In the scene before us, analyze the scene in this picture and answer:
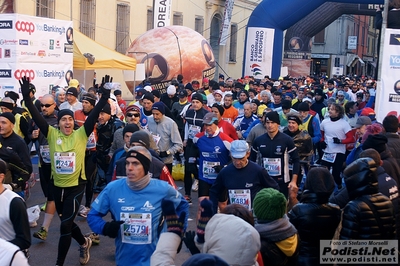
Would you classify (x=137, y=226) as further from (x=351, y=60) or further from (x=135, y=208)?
(x=351, y=60)

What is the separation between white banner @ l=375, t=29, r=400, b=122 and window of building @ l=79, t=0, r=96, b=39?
18.9 meters

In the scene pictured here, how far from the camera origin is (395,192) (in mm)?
5621

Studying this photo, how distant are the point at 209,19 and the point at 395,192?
3432cm

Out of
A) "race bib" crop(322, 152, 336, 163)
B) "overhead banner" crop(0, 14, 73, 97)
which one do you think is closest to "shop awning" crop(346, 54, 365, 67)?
"overhead banner" crop(0, 14, 73, 97)

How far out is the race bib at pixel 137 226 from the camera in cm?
473

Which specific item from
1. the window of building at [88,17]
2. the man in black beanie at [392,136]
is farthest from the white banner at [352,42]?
the man in black beanie at [392,136]

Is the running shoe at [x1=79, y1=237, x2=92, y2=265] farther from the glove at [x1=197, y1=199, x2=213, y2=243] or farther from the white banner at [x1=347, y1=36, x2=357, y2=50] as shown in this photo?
the white banner at [x1=347, y1=36, x2=357, y2=50]

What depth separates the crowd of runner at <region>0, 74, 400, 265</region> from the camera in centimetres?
371

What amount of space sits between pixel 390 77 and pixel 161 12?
55.6ft

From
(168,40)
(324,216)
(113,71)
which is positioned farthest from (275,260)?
(113,71)

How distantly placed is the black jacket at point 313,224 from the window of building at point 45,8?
71.5 feet

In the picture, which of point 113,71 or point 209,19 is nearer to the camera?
point 113,71

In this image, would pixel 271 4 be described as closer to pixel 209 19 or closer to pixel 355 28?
pixel 209 19

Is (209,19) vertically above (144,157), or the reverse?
(209,19)
